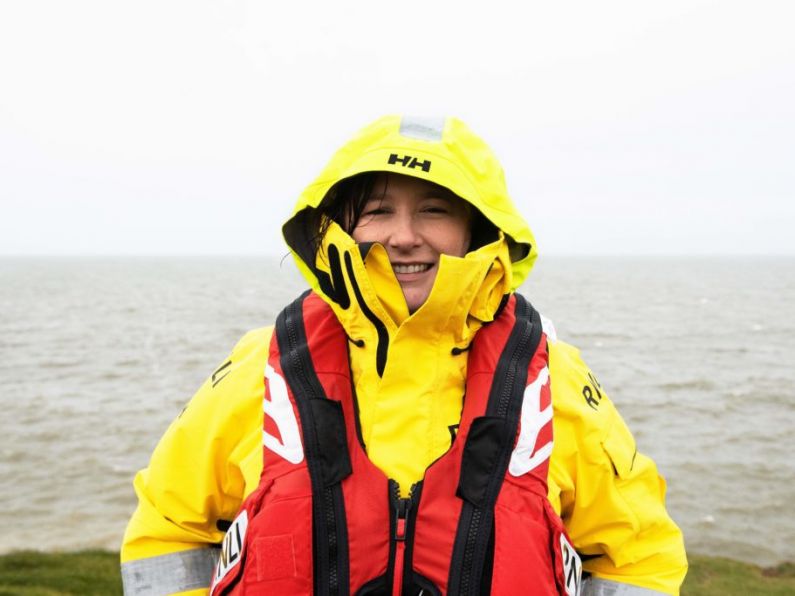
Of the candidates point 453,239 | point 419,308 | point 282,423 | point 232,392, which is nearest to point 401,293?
point 419,308

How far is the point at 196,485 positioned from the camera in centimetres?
248

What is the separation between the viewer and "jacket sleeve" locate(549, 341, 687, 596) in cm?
242

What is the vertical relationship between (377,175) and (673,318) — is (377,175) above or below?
above

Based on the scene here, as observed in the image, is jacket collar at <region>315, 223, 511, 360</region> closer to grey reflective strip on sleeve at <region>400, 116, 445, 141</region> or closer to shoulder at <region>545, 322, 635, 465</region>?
shoulder at <region>545, 322, 635, 465</region>

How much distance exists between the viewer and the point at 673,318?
43.9 m

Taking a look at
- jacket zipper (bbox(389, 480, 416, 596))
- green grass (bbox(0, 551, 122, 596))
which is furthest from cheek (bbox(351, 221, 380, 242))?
green grass (bbox(0, 551, 122, 596))

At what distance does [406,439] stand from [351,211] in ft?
3.21

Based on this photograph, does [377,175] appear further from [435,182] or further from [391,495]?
[391,495]

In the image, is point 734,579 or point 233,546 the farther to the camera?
point 734,579

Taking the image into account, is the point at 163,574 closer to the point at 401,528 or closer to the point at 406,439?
the point at 401,528

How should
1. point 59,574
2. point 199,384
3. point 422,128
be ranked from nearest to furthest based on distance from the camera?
point 422,128 < point 59,574 < point 199,384

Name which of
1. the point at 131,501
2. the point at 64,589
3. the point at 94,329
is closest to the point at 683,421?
the point at 131,501

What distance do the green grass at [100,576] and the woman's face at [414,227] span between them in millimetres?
7569

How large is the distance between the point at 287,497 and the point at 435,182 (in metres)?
1.28
